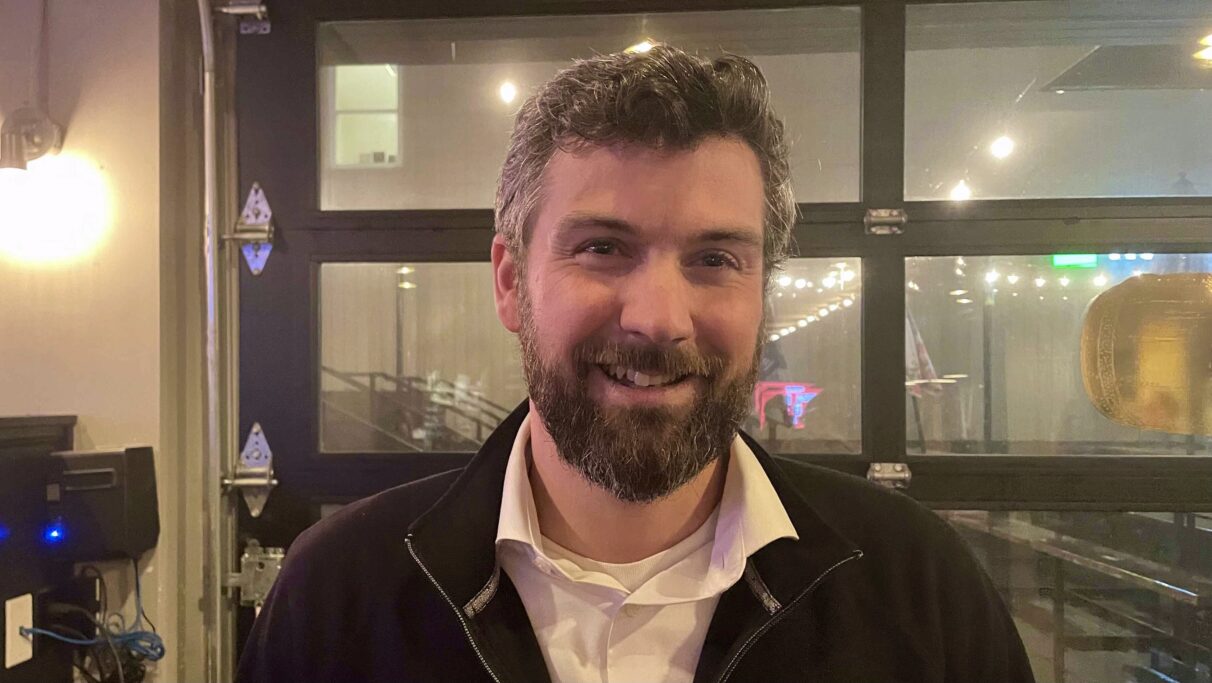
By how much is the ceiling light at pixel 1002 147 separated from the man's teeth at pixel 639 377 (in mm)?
1350

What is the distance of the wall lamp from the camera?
1502 millimetres

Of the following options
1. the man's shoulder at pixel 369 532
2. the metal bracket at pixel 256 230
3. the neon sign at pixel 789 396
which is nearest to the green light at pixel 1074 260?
the neon sign at pixel 789 396

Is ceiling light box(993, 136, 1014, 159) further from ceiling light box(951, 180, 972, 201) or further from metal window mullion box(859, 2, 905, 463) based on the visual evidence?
metal window mullion box(859, 2, 905, 463)

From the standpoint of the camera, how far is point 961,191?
1695 millimetres

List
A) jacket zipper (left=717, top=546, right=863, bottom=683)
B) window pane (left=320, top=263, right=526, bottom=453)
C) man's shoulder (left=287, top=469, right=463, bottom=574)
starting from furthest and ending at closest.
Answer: window pane (left=320, top=263, right=526, bottom=453), man's shoulder (left=287, top=469, right=463, bottom=574), jacket zipper (left=717, top=546, right=863, bottom=683)

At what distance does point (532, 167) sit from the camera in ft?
2.84

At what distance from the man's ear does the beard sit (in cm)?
11

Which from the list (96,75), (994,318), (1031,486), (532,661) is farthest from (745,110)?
(96,75)

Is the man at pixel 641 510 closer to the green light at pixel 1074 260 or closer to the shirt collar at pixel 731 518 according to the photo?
the shirt collar at pixel 731 518

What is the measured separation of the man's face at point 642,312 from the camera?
789 mm

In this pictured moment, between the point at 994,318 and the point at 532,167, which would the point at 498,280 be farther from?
the point at 994,318

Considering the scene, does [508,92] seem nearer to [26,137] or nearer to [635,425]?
[26,137]

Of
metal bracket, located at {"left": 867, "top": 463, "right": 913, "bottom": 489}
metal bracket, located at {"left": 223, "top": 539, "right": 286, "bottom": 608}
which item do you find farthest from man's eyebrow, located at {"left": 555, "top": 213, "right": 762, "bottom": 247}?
metal bracket, located at {"left": 223, "top": 539, "right": 286, "bottom": 608}

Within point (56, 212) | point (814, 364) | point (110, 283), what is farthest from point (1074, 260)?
point (56, 212)
